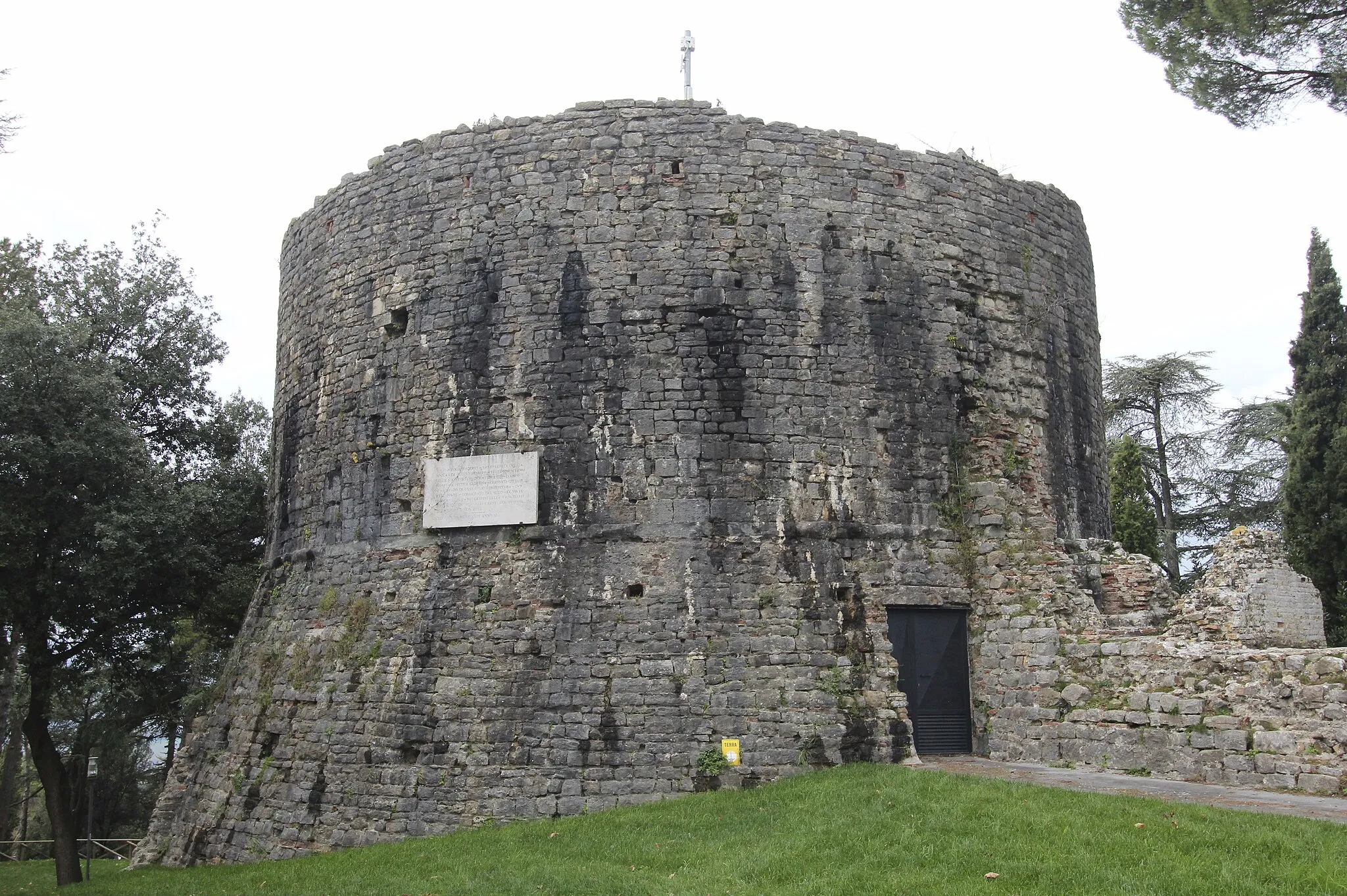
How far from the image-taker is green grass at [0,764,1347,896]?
641 centimetres

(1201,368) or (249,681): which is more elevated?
(1201,368)

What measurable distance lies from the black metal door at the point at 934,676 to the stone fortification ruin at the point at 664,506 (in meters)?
0.04

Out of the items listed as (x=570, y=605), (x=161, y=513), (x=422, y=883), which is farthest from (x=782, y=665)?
(x=161, y=513)

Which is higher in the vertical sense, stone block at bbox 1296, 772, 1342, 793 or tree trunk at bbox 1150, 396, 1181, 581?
tree trunk at bbox 1150, 396, 1181, 581

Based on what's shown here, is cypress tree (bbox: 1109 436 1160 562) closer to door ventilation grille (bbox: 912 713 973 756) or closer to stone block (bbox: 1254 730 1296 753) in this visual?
door ventilation grille (bbox: 912 713 973 756)

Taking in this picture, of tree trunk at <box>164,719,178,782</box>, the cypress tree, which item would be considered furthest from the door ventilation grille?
tree trunk at <box>164,719,178,782</box>

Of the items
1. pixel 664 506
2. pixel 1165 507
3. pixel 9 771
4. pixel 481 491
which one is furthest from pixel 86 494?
pixel 1165 507

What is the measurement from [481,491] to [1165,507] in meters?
21.3

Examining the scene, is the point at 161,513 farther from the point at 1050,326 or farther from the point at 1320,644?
the point at 1320,644

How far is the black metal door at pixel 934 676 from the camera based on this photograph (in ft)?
36.0

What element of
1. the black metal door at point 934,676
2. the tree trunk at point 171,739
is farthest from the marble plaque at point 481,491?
the tree trunk at point 171,739

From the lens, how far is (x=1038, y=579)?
36.3ft

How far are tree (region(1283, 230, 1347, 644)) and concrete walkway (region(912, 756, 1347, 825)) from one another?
10.7 m

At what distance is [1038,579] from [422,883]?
6.91 meters
